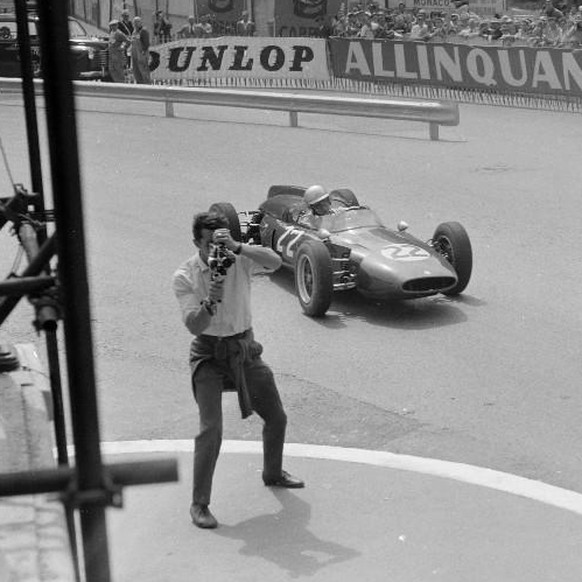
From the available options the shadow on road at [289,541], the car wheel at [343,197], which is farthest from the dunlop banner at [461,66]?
the shadow on road at [289,541]

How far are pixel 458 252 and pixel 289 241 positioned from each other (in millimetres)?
1649

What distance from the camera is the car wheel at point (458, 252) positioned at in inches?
435

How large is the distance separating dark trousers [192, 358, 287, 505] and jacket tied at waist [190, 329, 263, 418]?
0.11 feet

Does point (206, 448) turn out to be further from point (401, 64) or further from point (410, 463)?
point (401, 64)

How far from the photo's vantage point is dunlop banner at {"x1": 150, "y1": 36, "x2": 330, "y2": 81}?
2956 centimetres

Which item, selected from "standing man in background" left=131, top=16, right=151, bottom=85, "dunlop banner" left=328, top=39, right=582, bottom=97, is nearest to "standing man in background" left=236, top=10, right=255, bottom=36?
"dunlop banner" left=328, top=39, right=582, bottom=97

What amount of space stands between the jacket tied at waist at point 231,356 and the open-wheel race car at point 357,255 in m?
3.99

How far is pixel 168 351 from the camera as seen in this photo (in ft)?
32.5

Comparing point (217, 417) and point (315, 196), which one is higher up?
point (315, 196)

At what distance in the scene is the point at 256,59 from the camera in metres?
29.8

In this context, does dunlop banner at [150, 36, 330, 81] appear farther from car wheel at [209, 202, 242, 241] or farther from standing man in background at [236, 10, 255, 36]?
car wheel at [209, 202, 242, 241]

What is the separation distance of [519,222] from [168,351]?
19.6 ft

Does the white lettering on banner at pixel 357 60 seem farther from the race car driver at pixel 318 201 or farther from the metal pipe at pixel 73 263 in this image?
the metal pipe at pixel 73 263

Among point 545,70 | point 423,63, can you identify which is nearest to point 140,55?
point 423,63
